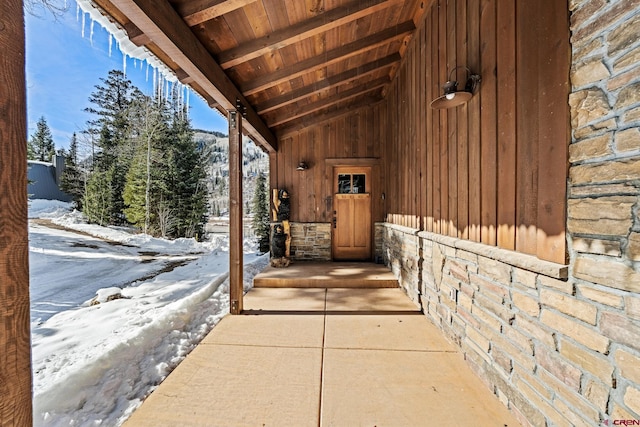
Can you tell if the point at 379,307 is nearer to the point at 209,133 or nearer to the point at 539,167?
the point at 539,167

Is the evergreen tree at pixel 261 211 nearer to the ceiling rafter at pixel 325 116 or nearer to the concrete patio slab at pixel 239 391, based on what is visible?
the ceiling rafter at pixel 325 116

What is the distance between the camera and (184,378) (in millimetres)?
1896

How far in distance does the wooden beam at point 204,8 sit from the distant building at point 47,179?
16.5m

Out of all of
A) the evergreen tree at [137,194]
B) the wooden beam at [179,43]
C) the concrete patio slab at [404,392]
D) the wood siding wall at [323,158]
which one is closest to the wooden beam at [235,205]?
the wooden beam at [179,43]

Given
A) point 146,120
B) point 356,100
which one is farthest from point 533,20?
point 146,120

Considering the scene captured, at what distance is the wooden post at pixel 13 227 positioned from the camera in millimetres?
866

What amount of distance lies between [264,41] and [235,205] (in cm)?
169

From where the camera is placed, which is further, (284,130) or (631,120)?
(284,130)

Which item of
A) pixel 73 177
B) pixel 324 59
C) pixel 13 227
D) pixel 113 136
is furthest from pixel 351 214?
pixel 73 177

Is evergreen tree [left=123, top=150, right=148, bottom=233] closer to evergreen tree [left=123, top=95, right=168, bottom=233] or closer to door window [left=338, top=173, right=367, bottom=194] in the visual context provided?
evergreen tree [left=123, top=95, right=168, bottom=233]

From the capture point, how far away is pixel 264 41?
2.49 metres

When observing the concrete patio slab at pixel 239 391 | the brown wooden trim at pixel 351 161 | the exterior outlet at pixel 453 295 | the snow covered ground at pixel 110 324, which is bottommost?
the snow covered ground at pixel 110 324

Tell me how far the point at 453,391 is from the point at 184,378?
1868mm
